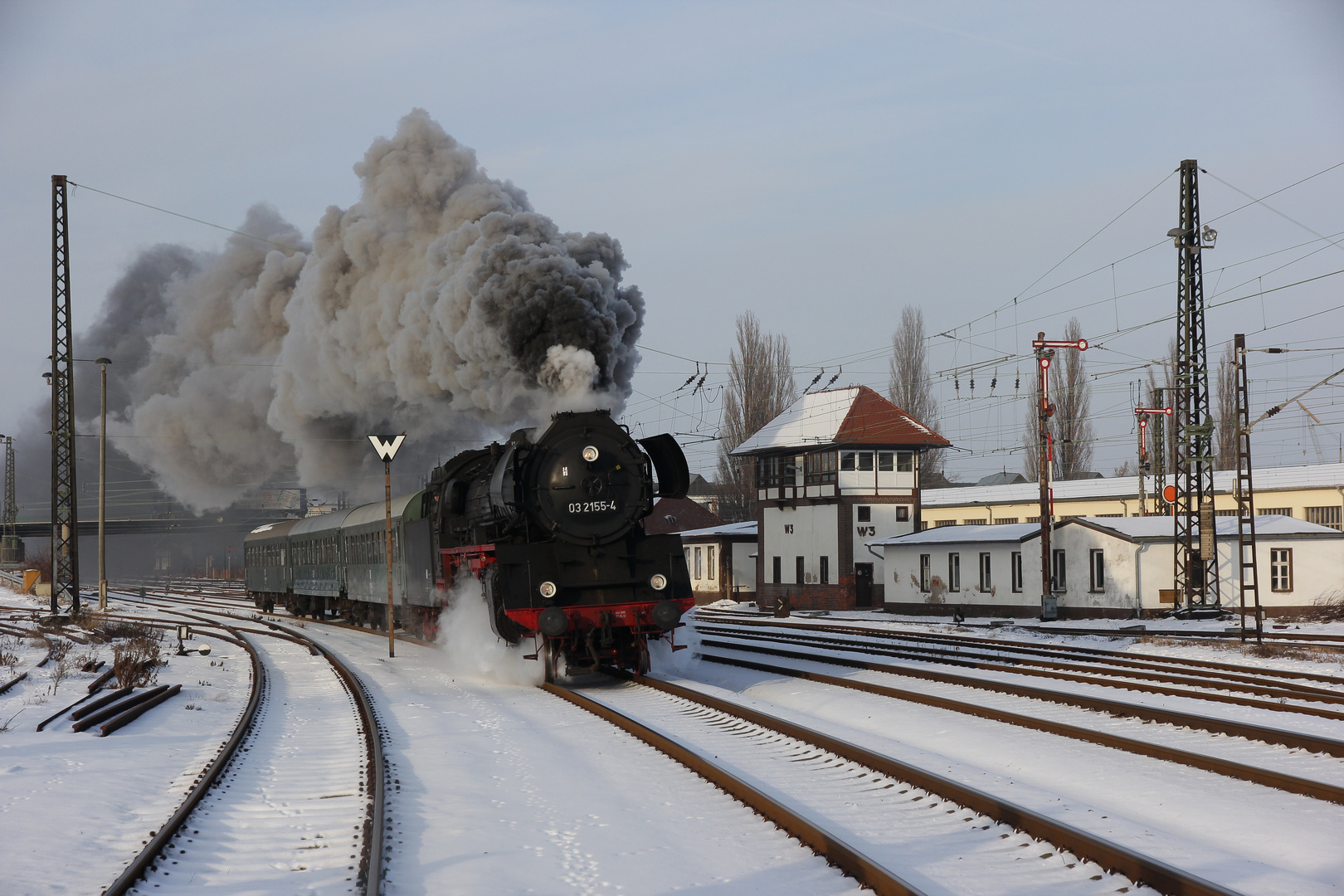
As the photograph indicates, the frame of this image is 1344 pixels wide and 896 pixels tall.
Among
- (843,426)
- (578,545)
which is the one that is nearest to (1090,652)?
(578,545)

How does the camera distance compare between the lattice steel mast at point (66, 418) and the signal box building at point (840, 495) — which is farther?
the signal box building at point (840, 495)

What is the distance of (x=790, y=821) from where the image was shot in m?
6.16

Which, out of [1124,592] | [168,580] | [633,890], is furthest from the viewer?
[168,580]

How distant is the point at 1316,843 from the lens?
6.06 metres

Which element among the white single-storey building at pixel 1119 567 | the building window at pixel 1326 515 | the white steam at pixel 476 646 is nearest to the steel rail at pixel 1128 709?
Result: the white steam at pixel 476 646

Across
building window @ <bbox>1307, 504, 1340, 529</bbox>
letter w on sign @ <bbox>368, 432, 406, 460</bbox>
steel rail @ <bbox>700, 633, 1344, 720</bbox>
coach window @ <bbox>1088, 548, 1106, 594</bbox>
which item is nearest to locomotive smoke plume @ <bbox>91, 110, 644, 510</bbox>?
letter w on sign @ <bbox>368, 432, 406, 460</bbox>

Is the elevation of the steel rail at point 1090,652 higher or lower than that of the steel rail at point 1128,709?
lower

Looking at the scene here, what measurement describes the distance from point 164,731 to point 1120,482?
4402 cm

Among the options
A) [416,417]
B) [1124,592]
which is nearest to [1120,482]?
[1124,592]

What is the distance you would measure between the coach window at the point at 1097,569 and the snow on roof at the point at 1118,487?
829 centimetres

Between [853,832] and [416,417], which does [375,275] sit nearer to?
[416,417]

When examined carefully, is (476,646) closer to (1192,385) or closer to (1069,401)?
(1192,385)

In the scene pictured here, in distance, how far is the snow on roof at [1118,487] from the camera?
41.4m

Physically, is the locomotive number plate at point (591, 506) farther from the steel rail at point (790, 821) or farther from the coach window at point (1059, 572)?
the coach window at point (1059, 572)
